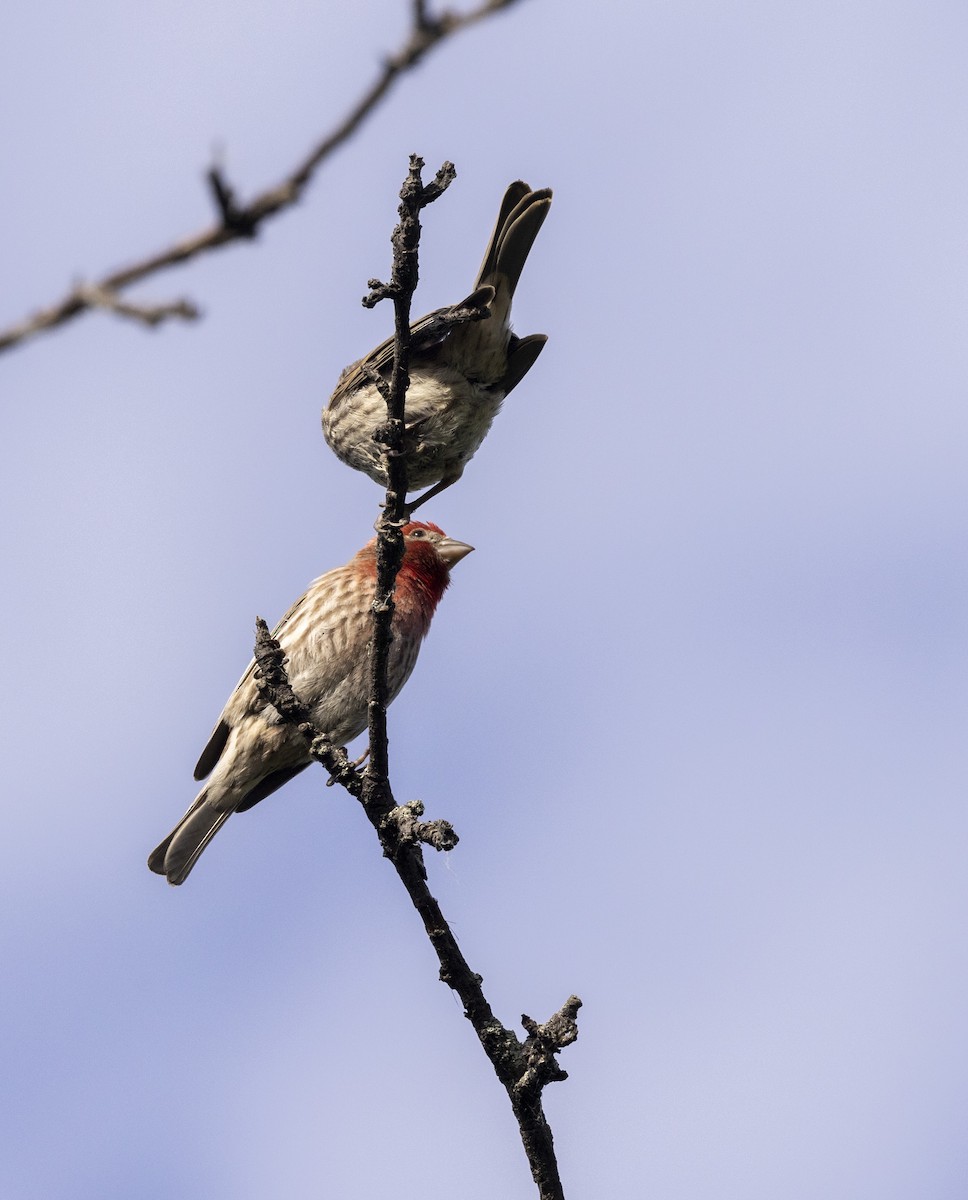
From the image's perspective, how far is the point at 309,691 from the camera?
773 centimetres

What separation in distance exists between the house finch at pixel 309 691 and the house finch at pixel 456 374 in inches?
22.2

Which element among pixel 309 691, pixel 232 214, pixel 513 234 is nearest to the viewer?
pixel 232 214

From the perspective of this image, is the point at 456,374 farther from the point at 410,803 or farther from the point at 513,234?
the point at 410,803

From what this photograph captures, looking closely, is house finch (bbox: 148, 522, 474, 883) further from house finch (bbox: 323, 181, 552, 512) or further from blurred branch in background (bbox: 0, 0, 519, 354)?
blurred branch in background (bbox: 0, 0, 519, 354)

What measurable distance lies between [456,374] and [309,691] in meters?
1.91

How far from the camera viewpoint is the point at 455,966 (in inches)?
199

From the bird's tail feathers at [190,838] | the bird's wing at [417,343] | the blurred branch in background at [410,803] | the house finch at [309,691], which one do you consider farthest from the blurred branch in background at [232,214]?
the bird's tail feathers at [190,838]

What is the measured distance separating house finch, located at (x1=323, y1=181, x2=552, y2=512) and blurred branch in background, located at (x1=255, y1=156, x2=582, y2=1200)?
209 centimetres

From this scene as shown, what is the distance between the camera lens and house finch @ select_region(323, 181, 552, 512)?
7.64 meters

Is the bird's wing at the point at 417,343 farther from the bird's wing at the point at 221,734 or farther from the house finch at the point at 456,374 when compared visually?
the bird's wing at the point at 221,734

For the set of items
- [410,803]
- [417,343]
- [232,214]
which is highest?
[417,343]

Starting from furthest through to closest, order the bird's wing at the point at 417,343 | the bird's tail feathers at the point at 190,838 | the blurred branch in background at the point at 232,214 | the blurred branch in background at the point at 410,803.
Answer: the bird's tail feathers at the point at 190,838, the bird's wing at the point at 417,343, the blurred branch in background at the point at 410,803, the blurred branch in background at the point at 232,214

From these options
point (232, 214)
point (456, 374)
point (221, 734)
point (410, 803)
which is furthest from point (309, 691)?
point (232, 214)

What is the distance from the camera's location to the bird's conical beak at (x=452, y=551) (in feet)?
27.5
